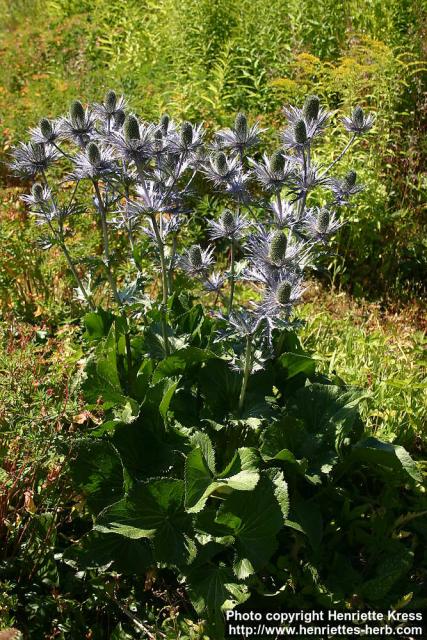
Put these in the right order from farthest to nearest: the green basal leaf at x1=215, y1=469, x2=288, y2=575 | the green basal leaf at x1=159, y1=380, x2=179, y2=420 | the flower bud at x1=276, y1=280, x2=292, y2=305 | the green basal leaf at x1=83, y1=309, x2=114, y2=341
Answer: the green basal leaf at x1=83, y1=309, x2=114, y2=341 → the green basal leaf at x1=159, y1=380, x2=179, y2=420 → the green basal leaf at x1=215, y1=469, x2=288, y2=575 → the flower bud at x1=276, y1=280, x2=292, y2=305

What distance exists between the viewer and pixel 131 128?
2.07 metres

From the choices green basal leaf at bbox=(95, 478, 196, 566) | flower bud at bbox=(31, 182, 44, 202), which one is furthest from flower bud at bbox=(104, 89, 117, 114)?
green basal leaf at bbox=(95, 478, 196, 566)

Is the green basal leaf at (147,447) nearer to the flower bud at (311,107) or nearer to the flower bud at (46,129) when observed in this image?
the flower bud at (46,129)

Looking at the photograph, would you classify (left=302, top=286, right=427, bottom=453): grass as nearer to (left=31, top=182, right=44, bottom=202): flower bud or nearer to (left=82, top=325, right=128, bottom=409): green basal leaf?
(left=82, top=325, right=128, bottom=409): green basal leaf

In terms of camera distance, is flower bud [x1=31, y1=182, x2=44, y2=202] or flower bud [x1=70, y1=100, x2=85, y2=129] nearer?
flower bud [x1=70, y1=100, x2=85, y2=129]

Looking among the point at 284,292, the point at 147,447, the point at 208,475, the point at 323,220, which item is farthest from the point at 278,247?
the point at 147,447

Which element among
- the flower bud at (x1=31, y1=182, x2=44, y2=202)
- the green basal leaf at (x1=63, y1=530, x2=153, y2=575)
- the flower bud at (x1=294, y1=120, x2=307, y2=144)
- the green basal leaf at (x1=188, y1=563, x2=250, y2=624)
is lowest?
the green basal leaf at (x1=188, y1=563, x2=250, y2=624)

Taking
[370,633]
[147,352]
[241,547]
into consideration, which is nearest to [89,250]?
[147,352]

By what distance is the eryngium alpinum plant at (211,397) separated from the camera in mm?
2047

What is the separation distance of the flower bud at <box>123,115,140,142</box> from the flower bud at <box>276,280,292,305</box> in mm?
707

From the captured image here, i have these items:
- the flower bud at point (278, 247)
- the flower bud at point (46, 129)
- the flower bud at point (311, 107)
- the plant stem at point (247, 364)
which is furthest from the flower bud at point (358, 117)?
the flower bud at point (46, 129)

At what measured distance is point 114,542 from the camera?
220cm

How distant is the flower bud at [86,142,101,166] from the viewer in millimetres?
2150

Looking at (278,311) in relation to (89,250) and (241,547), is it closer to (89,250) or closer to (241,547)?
(241,547)
